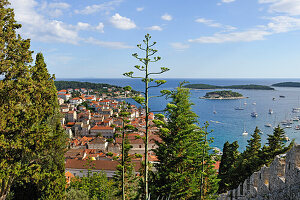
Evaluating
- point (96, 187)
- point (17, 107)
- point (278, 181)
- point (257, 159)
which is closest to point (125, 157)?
point (17, 107)

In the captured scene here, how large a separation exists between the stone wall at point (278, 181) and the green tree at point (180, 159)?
7.16 ft

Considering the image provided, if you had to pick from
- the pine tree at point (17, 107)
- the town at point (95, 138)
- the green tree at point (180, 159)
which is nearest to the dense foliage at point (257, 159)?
the town at point (95, 138)

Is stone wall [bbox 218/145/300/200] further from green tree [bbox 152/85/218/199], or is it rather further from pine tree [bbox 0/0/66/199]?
pine tree [bbox 0/0/66/199]

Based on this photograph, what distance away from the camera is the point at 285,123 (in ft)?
245

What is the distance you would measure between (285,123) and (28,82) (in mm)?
82705

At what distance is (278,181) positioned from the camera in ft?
28.8

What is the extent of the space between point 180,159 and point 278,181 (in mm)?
4128

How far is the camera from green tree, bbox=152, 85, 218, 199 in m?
10.7

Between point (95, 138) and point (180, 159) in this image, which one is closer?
point (180, 159)

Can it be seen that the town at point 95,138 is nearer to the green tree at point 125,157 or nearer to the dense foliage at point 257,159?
the green tree at point 125,157

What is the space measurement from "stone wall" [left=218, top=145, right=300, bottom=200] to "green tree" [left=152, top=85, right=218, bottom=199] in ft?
7.16

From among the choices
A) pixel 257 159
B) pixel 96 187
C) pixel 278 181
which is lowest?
pixel 96 187

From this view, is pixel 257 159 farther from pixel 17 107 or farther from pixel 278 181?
pixel 17 107

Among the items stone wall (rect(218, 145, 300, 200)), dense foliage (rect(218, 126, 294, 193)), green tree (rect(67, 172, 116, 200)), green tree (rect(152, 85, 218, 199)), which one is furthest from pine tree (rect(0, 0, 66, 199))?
dense foliage (rect(218, 126, 294, 193))
